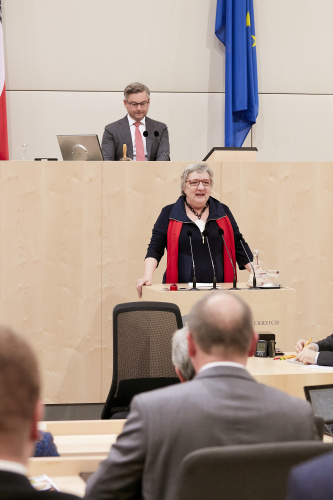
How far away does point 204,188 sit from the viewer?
4855 millimetres

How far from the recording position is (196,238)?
190 inches

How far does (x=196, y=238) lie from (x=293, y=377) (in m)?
1.91

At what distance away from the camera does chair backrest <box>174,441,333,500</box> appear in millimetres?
1461

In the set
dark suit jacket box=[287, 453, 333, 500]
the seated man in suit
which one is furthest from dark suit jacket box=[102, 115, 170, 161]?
dark suit jacket box=[287, 453, 333, 500]

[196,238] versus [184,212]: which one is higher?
[184,212]

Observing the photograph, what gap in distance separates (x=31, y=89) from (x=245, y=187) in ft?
9.30

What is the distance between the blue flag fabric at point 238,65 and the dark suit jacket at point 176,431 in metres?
5.93

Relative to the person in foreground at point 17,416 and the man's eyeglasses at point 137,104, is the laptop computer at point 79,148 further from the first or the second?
the person in foreground at point 17,416

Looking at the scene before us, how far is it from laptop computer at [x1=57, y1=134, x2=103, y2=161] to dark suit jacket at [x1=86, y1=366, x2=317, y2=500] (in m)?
4.11

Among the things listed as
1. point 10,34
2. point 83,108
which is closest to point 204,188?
point 83,108

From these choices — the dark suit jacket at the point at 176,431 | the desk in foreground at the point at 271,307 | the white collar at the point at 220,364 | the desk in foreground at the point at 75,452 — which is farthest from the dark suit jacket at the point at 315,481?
the desk in foreground at the point at 271,307

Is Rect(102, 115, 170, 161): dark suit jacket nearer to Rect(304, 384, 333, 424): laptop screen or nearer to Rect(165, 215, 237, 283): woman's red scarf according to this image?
Rect(165, 215, 237, 283): woman's red scarf

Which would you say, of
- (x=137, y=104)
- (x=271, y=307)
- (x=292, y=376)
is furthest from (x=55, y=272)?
(x=292, y=376)

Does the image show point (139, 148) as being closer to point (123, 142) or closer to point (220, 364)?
point (123, 142)
